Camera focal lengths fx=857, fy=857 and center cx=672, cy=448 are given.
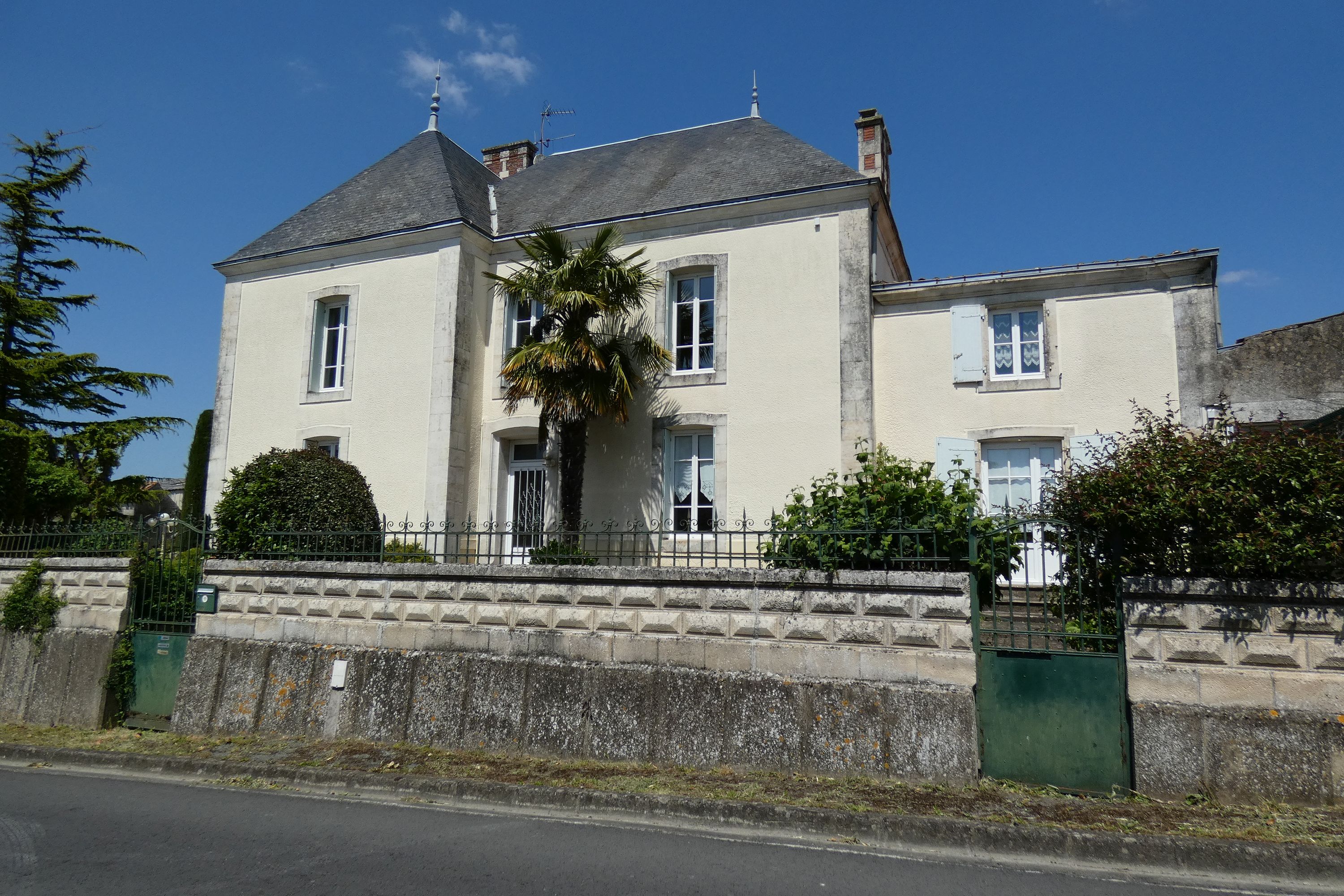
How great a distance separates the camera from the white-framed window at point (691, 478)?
13.0 metres

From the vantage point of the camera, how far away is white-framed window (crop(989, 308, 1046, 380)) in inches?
464

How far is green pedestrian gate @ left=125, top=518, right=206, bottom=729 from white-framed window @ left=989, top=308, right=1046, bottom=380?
33.7 ft

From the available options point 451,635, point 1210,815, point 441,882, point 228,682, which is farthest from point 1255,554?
point 228,682

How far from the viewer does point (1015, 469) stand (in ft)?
38.5

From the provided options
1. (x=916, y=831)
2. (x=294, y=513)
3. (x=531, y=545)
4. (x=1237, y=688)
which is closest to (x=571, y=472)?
(x=531, y=545)

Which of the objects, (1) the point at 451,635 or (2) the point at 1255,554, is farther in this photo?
(1) the point at 451,635

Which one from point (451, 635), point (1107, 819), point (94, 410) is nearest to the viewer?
point (1107, 819)

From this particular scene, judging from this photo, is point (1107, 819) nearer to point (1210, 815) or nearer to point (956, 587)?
point (1210, 815)

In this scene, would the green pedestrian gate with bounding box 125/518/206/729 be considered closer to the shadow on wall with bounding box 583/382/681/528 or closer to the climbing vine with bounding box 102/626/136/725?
the climbing vine with bounding box 102/626/136/725

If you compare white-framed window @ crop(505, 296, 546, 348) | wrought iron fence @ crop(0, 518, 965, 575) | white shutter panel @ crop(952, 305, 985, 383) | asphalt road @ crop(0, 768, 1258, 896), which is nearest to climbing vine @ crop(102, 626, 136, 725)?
wrought iron fence @ crop(0, 518, 965, 575)

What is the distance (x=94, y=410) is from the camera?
21.4m

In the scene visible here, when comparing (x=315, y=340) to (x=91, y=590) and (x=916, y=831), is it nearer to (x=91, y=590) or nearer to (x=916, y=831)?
(x=91, y=590)

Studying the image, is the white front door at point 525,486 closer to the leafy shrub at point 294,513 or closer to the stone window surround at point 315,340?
the stone window surround at point 315,340

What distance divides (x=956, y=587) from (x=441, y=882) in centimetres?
402
